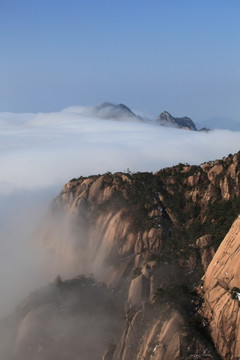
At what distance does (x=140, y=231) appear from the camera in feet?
257

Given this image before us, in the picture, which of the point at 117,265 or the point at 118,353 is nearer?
the point at 118,353

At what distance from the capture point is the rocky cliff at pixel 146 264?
136 feet

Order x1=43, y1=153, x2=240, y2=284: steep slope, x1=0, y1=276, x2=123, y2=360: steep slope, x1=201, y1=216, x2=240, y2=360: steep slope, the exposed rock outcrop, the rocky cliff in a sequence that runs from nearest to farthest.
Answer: x1=201, y1=216, x2=240, y2=360: steep slope → the rocky cliff → x1=0, y1=276, x2=123, y2=360: steep slope → the exposed rock outcrop → x1=43, y1=153, x2=240, y2=284: steep slope

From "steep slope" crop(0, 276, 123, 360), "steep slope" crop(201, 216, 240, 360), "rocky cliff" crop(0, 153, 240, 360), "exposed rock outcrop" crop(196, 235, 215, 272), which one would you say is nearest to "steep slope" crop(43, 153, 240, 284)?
"rocky cliff" crop(0, 153, 240, 360)

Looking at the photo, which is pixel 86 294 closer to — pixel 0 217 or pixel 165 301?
pixel 165 301

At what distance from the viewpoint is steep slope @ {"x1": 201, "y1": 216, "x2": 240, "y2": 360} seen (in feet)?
128

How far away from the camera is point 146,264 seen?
226 feet

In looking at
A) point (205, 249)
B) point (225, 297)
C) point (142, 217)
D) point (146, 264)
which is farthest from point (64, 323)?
point (225, 297)

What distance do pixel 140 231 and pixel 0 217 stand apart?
71.7 m

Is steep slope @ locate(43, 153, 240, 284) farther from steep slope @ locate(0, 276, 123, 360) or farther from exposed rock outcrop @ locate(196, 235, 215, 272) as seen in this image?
steep slope @ locate(0, 276, 123, 360)

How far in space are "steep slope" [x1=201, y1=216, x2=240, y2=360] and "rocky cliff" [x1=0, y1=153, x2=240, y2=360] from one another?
0.10 meters

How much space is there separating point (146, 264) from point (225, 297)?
2866 cm

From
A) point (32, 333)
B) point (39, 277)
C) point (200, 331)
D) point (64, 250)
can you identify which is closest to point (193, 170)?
point (64, 250)

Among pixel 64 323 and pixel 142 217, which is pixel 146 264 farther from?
pixel 64 323
